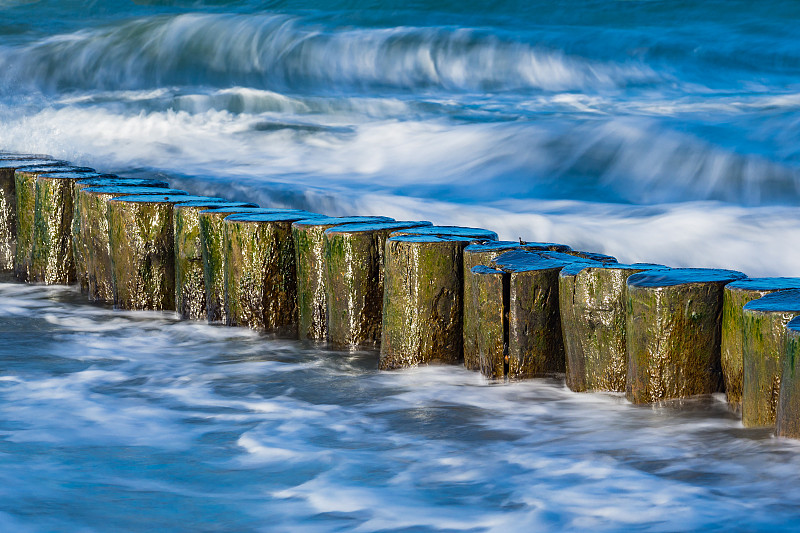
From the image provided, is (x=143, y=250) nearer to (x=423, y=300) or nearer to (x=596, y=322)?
(x=423, y=300)

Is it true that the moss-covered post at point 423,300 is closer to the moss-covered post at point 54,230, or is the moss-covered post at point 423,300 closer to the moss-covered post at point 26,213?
the moss-covered post at point 54,230

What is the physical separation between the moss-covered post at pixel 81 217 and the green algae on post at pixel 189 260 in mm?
710

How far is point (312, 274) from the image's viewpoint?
4.57 metres

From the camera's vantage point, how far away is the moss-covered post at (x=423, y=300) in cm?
408

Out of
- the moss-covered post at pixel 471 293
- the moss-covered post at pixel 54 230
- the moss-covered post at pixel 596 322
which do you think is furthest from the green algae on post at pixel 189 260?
the moss-covered post at pixel 596 322

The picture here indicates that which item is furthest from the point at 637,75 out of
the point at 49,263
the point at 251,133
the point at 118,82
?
the point at 49,263

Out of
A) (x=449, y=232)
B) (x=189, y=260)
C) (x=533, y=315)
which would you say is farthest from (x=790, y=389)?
(x=189, y=260)

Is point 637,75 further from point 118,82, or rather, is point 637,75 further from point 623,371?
point 623,371

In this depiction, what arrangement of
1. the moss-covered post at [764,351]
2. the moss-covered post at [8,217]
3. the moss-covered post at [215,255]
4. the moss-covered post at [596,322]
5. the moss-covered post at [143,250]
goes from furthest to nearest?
the moss-covered post at [8,217] → the moss-covered post at [143,250] → the moss-covered post at [215,255] → the moss-covered post at [596,322] → the moss-covered post at [764,351]

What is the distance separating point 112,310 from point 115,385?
4.82 feet

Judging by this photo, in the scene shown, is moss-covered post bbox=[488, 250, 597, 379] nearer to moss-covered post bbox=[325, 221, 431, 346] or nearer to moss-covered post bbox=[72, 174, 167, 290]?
moss-covered post bbox=[325, 221, 431, 346]

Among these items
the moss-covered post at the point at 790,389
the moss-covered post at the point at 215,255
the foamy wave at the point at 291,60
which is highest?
the foamy wave at the point at 291,60

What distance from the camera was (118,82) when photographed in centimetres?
1596

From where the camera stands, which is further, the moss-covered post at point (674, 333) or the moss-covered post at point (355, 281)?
the moss-covered post at point (355, 281)
